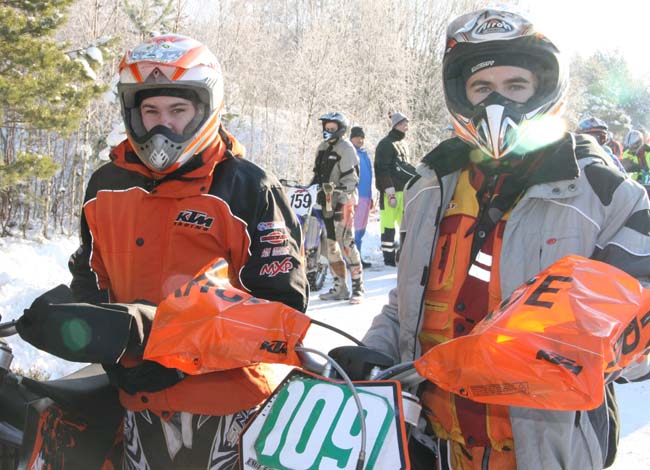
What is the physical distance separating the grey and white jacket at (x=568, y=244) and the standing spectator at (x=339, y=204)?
5.80m

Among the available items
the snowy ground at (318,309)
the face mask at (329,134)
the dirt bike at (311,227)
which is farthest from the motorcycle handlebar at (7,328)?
the face mask at (329,134)

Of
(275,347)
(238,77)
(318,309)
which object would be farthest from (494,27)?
(238,77)

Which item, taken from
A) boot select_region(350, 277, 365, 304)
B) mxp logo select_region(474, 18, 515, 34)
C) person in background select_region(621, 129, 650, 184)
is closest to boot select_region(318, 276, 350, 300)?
boot select_region(350, 277, 365, 304)

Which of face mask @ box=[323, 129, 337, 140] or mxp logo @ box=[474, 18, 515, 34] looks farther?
face mask @ box=[323, 129, 337, 140]

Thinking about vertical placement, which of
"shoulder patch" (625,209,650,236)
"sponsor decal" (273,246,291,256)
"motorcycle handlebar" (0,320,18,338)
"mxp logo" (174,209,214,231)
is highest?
"shoulder patch" (625,209,650,236)

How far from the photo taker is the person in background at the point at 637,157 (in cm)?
1317

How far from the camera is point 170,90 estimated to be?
7.85 feet

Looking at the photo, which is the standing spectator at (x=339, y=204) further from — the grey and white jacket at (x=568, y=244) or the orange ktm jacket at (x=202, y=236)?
the grey and white jacket at (x=568, y=244)

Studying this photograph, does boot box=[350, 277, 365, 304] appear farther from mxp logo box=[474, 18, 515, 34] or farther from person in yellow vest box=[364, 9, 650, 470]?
mxp logo box=[474, 18, 515, 34]

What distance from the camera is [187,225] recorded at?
2221mm

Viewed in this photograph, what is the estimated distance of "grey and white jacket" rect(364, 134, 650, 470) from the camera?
5.52ft

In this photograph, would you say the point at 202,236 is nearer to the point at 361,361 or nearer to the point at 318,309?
the point at 361,361

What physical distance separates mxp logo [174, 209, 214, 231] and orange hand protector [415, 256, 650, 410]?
113 centimetres

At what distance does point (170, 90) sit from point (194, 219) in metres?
0.57
